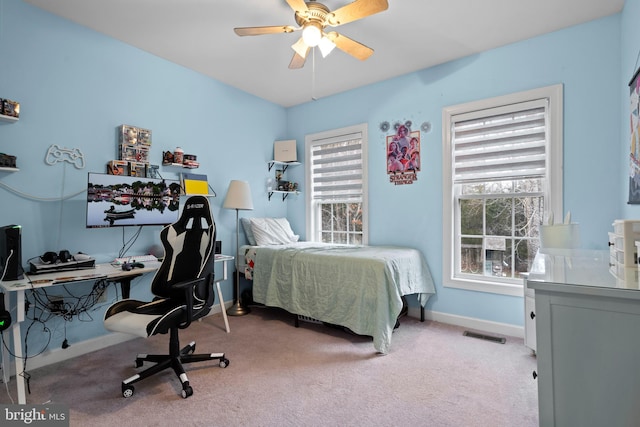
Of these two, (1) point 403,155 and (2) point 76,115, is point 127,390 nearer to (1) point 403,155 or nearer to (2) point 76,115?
(2) point 76,115

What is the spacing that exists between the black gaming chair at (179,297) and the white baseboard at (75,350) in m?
0.66

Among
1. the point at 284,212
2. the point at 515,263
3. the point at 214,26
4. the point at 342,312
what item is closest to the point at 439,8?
the point at 214,26

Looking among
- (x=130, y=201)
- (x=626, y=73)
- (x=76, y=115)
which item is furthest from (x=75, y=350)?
(x=626, y=73)

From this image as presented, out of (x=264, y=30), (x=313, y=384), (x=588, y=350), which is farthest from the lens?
(x=264, y=30)

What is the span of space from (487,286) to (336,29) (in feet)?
8.85

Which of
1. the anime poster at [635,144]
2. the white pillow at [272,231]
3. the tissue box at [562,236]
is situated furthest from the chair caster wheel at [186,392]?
the anime poster at [635,144]

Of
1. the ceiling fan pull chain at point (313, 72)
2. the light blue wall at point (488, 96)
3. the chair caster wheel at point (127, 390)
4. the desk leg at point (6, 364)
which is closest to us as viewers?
the chair caster wheel at point (127, 390)

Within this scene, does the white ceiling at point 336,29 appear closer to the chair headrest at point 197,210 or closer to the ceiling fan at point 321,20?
the ceiling fan at point 321,20

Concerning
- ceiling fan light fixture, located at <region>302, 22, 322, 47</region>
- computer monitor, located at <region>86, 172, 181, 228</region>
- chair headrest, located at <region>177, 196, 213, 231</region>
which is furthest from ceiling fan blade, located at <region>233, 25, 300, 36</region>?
computer monitor, located at <region>86, 172, 181, 228</region>

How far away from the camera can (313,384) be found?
2.12 meters

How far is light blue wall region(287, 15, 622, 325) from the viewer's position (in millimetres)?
2520

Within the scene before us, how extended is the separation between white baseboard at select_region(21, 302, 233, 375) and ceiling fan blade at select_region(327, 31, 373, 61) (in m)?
3.03

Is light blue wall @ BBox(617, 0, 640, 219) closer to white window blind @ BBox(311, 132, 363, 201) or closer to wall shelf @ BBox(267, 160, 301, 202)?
white window blind @ BBox(311, 132, 363, 201)

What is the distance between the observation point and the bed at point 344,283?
2592 millimetres
